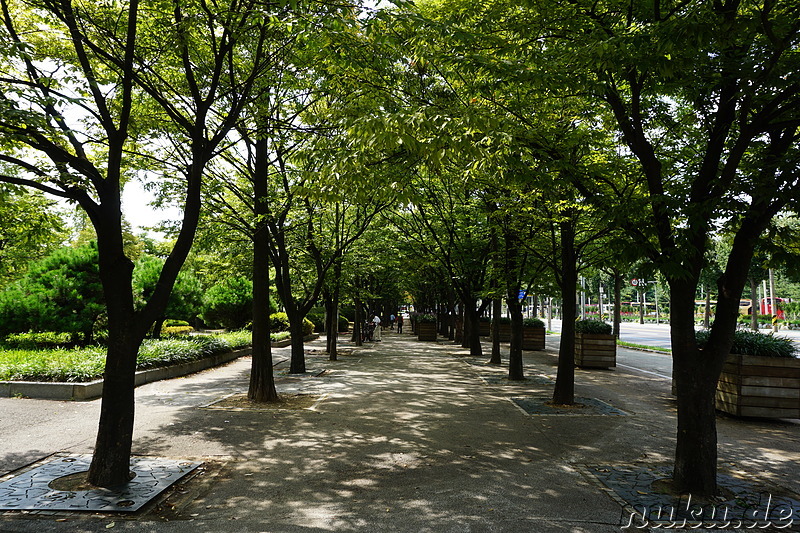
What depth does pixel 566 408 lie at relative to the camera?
989 cm

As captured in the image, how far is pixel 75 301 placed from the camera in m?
16.4

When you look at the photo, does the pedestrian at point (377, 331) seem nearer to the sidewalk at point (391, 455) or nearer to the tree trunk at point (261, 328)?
the sidewalk at point (391, 455)

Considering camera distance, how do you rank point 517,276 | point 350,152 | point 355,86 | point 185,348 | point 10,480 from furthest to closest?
point 185,348, point 517,276, point 355,86, point 350,152, point 10,480

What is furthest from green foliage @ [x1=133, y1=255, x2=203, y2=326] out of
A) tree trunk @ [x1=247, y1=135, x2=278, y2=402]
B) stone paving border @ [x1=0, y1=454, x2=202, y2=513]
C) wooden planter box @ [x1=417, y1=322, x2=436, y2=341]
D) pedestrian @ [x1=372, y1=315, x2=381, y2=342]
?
wooden planter box @ [x1=417, y1=322, x2=436, y2=341]

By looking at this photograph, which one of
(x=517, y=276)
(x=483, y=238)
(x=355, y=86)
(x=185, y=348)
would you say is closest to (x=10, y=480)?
(x=355, y=86)

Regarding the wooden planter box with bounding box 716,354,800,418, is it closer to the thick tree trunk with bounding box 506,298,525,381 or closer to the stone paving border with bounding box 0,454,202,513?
the thick tree trunk with bounding box 506,298,525,381

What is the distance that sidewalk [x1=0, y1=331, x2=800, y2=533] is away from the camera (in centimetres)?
454

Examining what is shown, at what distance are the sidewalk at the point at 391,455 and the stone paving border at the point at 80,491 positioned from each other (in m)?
0.17

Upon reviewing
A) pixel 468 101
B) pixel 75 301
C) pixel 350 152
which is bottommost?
pixel 75 301

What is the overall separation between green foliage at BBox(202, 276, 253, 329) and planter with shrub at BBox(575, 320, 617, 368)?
1845 centimetres

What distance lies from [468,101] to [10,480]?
24.3ft

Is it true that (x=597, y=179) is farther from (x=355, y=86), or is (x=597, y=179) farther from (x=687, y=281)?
(x=355, y=86)

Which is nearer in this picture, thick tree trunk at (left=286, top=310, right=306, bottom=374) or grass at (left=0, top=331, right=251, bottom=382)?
grass at (left=0, top=331, right=251, bottom=382)

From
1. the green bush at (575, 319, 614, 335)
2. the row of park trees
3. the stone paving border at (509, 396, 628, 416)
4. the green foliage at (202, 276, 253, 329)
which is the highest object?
the row of park trees
